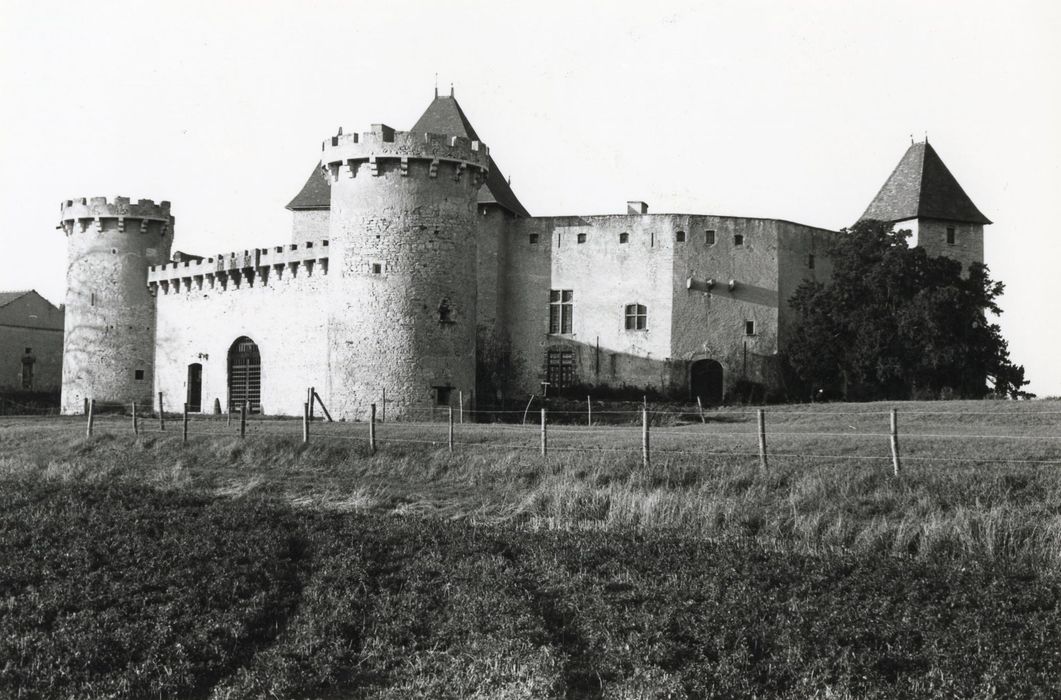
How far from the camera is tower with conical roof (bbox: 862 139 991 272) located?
3738 cm

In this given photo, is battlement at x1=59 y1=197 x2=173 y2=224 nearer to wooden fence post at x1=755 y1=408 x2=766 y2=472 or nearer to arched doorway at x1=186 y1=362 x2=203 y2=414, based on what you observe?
arched doorway at x1=186 y1=362 x2=203 y2=414

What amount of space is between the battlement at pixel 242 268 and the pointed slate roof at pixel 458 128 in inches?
232

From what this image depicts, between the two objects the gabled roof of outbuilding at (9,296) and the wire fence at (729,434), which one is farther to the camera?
the gabled roof of outbuilding at (9,296)

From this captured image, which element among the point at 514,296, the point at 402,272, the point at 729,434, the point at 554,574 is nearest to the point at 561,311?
the point at 514,296

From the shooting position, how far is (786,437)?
63.5 ft

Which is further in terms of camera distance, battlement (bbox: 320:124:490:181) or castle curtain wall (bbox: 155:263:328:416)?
castle curtain wall (bbox: 155:263:328:416)

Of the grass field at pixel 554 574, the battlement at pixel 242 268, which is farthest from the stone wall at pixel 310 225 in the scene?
the grass field at pixel 554 574

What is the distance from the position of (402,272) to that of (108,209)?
15707 millimetres

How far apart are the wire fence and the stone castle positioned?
5.48 metres

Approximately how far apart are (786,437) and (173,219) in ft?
93.0

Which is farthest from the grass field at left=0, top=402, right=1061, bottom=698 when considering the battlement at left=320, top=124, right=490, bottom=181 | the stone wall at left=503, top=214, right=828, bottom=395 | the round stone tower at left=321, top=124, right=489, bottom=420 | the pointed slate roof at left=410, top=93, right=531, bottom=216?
the pointed slate roof at left=410, top=93, right=531, bottom=216

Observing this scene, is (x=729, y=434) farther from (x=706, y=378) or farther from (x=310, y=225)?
(x=310, y=225)

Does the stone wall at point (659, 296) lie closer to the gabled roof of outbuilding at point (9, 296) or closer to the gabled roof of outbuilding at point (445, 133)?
the gabled roof of outbuilding at point (445, 133)

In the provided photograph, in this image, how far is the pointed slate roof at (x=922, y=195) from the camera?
37.6m
